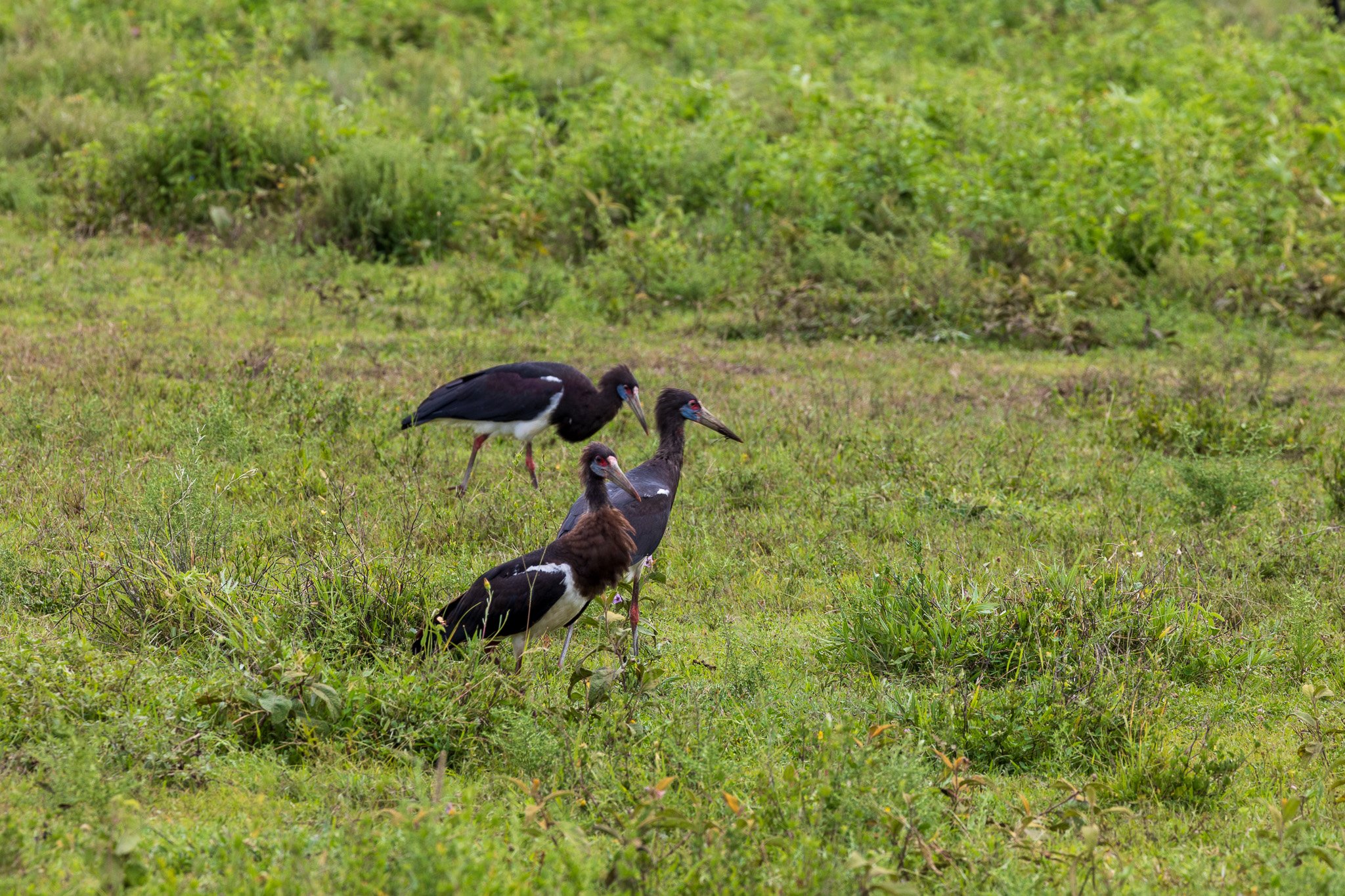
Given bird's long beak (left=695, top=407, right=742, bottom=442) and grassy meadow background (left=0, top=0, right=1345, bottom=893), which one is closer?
grassy meadow background (left=0, top=0, right=1345, bottom=893)

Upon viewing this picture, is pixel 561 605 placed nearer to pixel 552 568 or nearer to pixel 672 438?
pixel 552 568

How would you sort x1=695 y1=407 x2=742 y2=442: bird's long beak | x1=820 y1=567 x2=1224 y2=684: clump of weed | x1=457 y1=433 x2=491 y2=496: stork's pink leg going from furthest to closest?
x1=457 y1=433 x2=491 y2=496: stork's pink leg, x1=695 y1=407 x2=742 y2=442: bird's long beak, x1=820 y1=567 x2=1224 y2=684: clump of weed

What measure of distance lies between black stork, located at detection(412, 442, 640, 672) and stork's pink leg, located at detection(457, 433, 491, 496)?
2.45 meters

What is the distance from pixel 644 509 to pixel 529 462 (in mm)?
2317

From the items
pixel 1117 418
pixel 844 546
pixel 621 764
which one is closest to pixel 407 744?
pixel 621 764

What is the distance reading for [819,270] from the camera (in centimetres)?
1329

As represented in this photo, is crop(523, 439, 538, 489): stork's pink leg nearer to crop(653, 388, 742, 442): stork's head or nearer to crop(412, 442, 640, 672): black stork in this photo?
crop(653, 388, 742, 442): stork's head

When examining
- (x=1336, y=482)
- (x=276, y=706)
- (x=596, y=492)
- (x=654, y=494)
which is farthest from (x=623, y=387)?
(x=276, y=706)

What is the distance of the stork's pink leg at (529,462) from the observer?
870 cm

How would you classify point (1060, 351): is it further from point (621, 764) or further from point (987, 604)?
point (621, 764)

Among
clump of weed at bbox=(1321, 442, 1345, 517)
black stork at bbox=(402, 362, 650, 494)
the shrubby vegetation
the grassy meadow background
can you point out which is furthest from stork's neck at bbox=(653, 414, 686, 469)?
the shrubby vegetation

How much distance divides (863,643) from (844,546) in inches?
54.3

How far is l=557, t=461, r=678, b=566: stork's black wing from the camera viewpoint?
6.64 metres

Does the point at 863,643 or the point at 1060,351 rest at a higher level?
the point at 863,643
